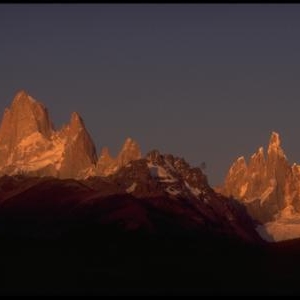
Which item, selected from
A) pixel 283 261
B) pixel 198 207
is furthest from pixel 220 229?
pixel 283 261

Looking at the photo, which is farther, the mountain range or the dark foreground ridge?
the mountain range

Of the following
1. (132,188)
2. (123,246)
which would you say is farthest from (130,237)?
(132,188)

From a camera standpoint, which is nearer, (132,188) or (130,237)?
(130,237)

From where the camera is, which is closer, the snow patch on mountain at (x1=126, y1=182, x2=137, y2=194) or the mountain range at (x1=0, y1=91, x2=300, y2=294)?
the mountain range at (x1=0, y1=91, x2=300, y2=294)

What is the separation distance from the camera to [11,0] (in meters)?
55.7

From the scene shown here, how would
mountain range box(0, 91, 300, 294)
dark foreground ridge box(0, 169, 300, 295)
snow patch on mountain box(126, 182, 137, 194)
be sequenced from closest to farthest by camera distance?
1. dark foreground ridge box(0, 169, 300, 295)
2. mountain range box(0, 91, 300, 294)
3. snow patch on mountain box(126, 182, 137, 194)

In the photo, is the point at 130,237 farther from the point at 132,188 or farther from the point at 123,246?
the point at 132,188

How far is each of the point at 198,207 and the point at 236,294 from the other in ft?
243

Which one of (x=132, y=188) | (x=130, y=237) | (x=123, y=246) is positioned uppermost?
(x=132, y=188)

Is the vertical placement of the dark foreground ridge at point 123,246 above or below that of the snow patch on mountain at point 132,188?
below

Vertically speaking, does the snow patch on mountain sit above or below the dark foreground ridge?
above

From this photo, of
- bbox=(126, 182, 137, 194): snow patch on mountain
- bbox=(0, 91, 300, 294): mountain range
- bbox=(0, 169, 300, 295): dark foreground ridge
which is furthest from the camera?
bbox=(126, 182, 137, 194): snow patch on mountain

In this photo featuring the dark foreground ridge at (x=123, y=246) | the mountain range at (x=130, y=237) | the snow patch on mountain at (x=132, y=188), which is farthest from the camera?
the snow patch on mountain at (x=132, y=188)

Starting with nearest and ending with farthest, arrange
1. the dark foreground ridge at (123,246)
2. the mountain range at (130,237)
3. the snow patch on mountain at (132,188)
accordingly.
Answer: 1. the dark foreground ridge at (123,246)
2. the mountain range at (130,237)
3. the snow patch on mountain at (132,188)
